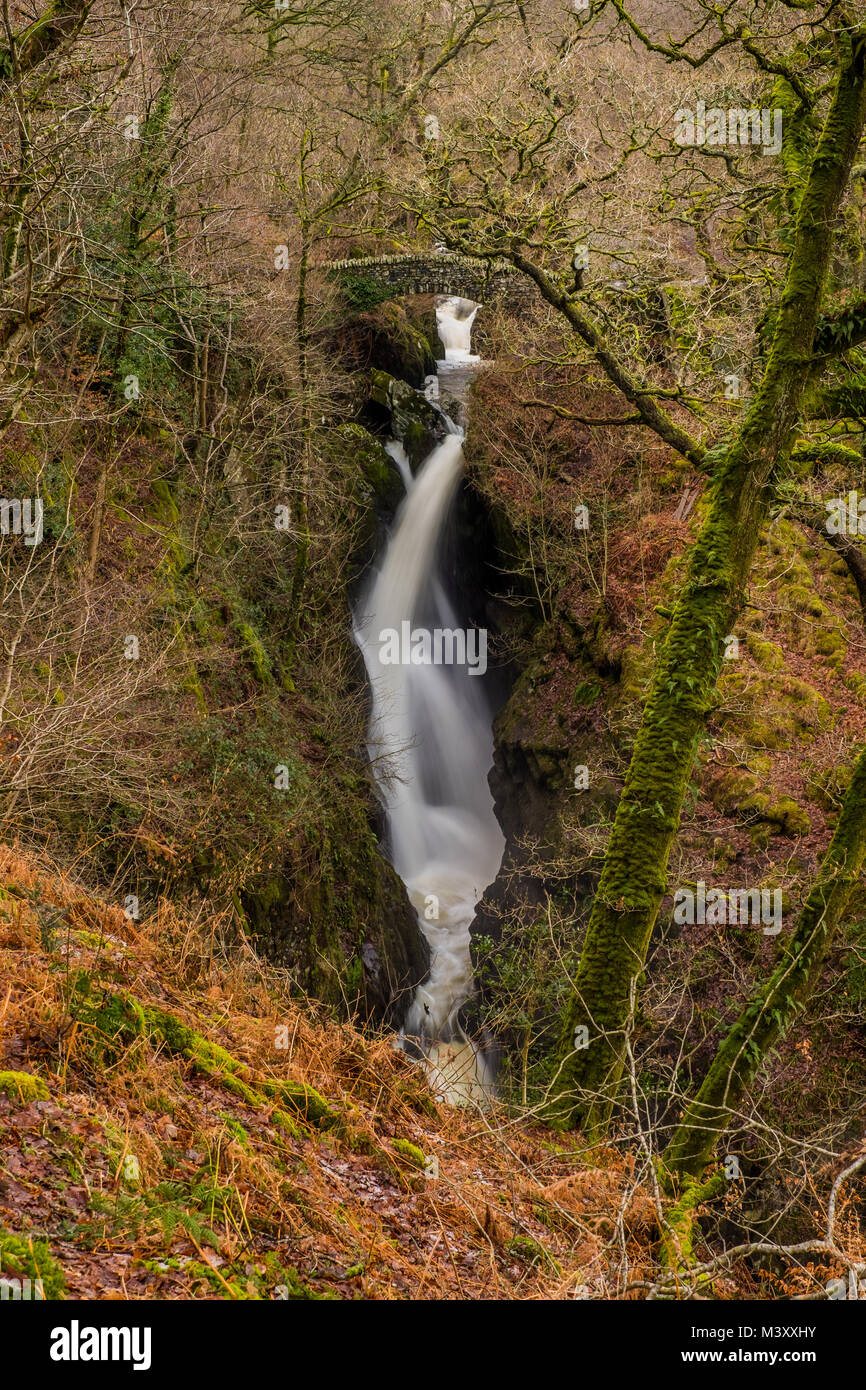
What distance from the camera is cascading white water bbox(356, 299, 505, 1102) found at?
1748cm

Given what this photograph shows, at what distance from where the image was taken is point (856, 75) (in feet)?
20.7

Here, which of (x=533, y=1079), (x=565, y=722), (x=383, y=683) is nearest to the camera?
(x=533, y=1079)

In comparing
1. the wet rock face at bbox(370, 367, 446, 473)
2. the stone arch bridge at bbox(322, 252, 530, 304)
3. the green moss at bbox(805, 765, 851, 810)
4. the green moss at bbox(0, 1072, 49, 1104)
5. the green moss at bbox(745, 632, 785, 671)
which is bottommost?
the green moss at bbox(0, 1072, 49, 1104)

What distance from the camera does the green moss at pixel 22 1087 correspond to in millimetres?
3205

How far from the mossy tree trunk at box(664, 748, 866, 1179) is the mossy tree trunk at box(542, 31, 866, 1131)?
961mm

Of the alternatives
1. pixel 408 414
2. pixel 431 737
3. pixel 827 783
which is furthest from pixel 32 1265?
pixel 408 414

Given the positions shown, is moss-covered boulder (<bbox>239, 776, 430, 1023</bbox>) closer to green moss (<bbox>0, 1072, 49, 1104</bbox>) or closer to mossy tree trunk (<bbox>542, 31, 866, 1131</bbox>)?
mossy tree trunk (<bbox>542, 31, 866, 1131</bbox>)

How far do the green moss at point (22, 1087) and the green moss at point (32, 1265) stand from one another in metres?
0.74

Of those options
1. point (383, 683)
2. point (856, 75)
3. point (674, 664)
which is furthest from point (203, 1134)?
point (383, 683)

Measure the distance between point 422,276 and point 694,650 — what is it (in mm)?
15128

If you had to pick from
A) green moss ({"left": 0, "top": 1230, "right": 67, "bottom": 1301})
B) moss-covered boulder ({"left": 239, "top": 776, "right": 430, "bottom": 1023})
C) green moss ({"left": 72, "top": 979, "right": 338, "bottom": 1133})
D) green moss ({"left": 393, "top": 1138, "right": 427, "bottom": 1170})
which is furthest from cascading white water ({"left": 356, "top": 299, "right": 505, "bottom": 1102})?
green moss ({"left": 0, "top": 1230, "right": 67, "bottom": 1301})

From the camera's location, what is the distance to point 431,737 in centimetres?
1975
